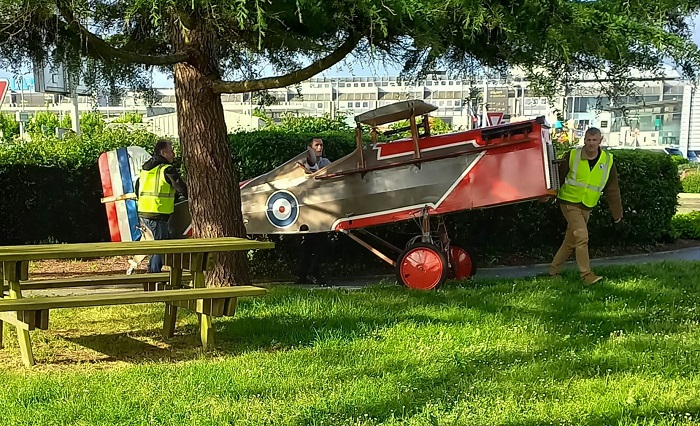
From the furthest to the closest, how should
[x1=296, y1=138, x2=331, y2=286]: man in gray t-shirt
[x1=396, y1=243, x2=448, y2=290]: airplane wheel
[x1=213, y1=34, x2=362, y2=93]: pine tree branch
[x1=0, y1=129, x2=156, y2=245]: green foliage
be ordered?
[x1=0, y1=129, x2=156, y2=245]: green foliage < [x1=296, y1=138, x2=331, y2=286]: man in gray t-shirt < [x1=396, y1=243, x2=448, y2=290]: airplane wheel < [x1=213, y1=34, x2=362, y2=93]: pine tree branch

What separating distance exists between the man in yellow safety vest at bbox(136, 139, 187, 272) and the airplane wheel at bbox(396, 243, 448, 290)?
2583mm

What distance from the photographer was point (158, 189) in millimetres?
8562

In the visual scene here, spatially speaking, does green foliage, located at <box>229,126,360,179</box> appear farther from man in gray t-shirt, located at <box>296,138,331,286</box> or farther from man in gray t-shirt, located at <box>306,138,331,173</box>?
man in gray t-shirt, located at <box>306,138,331,173</box>

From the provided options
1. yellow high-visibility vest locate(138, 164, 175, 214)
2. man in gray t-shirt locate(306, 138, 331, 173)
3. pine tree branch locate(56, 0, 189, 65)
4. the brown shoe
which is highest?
pine tree branch locate(56, 0, 189, 65)

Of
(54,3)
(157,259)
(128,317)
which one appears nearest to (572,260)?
(157,259)

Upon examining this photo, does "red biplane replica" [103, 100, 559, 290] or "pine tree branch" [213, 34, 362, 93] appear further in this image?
"red biplane replica" [103, 100, 559, 290]

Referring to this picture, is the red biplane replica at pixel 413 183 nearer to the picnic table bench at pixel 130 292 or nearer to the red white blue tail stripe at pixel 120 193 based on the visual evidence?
the red white blue tail stripe at pixel 120 193

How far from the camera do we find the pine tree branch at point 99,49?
5.34 m

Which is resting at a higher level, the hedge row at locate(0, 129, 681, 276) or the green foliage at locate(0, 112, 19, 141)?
the green foliage at locate(0, 112, 19, 141)

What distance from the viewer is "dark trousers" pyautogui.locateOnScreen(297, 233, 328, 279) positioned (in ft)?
30.6

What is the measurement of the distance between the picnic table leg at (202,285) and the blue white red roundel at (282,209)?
2485mm

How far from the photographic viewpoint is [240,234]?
8.05 meters

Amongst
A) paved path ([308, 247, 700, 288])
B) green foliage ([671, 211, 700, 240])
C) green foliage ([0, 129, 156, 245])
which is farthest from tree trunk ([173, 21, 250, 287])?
green foliage ([671, 211, 700, 240])

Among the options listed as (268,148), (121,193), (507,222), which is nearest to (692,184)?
(507,222)
